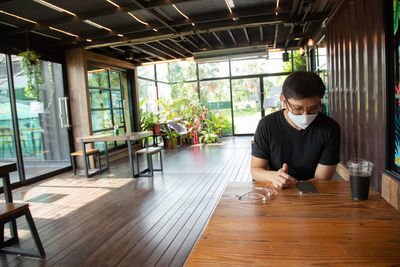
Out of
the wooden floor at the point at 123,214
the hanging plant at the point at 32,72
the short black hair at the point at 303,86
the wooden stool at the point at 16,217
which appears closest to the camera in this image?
the short black hair at the point at 303,86

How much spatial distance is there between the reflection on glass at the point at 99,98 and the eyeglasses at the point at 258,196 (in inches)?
238

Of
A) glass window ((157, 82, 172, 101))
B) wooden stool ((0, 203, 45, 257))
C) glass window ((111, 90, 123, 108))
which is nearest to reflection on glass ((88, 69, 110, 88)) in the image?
glass window ((111, 90, 123, 108))

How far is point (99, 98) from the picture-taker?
22.8 feet

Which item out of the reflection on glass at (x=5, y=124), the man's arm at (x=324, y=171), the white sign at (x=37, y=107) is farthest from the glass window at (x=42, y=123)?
the man's arm at (x=324, y=171)

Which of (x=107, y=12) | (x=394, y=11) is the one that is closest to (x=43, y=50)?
(x=107, y=12)

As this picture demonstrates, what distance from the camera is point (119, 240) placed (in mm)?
2646

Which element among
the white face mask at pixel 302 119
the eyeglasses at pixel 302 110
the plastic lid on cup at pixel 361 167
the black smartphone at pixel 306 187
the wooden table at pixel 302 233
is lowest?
the wooden table at pixel 302 233

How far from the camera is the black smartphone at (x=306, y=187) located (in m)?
1.35

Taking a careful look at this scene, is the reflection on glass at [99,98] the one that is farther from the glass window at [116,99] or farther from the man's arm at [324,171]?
the man's arm at [324,171]

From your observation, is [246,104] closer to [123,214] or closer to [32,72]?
[32,72]

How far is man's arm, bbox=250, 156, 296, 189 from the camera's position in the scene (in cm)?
139

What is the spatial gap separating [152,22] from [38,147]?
11.3 feet

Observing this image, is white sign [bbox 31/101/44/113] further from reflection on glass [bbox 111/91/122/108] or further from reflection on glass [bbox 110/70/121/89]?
reflection on glass [bbox 110/70/121/89]

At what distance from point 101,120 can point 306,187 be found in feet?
21.1
